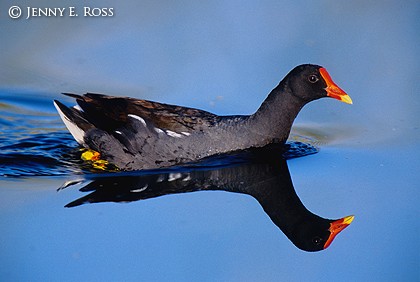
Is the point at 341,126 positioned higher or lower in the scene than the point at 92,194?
higher

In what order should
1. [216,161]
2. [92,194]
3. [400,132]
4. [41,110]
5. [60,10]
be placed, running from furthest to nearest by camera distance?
[60,10] → [41,110] → [400,132] → [216,161] → [92,194]

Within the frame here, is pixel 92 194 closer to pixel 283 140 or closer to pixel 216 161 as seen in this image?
pixel 216 161

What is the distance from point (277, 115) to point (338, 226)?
1827 mm

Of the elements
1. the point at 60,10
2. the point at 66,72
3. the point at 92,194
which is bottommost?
the point at 92,194

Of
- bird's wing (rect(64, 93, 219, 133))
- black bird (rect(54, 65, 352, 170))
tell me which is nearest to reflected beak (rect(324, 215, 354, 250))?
black bird (rect(54, 65, 352, 170))

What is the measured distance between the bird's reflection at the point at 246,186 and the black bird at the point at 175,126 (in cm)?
13

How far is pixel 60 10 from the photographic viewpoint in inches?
487

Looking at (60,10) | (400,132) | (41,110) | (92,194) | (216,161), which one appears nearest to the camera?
(92,194)

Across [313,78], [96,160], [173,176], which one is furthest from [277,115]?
[96,160]

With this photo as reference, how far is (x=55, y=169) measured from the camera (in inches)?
362

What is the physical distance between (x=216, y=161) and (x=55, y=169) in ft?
5.00

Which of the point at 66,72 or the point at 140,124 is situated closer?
→ the point at 140,124

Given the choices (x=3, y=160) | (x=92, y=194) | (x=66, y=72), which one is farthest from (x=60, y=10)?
(x=92, y=194)

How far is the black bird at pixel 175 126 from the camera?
9.14 meters
